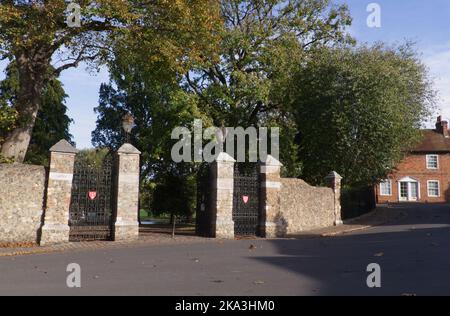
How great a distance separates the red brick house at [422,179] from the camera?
4644 centimetres

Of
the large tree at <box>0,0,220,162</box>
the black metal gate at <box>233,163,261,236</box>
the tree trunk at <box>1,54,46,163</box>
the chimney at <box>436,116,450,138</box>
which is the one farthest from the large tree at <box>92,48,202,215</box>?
the chimney at <box>436,116,450,138</box>

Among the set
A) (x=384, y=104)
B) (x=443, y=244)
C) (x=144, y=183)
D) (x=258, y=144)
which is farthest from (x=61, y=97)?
(x=443, y=244)

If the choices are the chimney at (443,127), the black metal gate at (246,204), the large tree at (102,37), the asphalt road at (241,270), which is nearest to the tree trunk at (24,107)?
the large tree at (102,37)

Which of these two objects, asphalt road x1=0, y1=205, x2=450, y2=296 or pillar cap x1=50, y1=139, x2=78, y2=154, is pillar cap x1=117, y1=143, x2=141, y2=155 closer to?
pillar cap x1=50, y1=139, x2=78, y2=154

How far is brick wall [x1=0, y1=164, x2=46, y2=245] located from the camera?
48.8ft

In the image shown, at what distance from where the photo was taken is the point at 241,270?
30.8 feet

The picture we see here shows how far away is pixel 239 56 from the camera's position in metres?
25.8

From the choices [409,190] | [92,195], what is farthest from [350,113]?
[409,190]

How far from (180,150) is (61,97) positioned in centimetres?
1578

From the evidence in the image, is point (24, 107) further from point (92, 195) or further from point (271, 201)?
point (271, 201)

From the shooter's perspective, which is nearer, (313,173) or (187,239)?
(187,239)

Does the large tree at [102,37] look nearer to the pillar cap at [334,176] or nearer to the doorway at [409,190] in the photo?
the pillar cap at [334,176]

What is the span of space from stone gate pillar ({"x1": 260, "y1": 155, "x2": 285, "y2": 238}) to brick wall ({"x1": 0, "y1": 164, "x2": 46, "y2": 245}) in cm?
879
